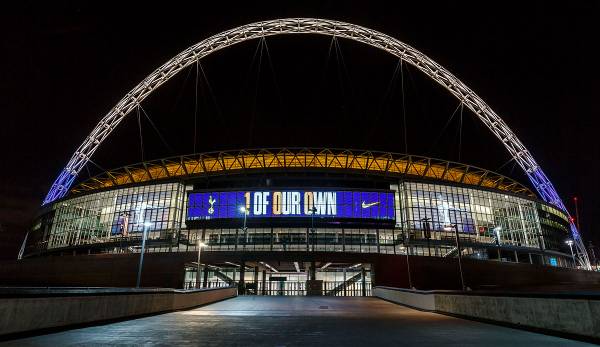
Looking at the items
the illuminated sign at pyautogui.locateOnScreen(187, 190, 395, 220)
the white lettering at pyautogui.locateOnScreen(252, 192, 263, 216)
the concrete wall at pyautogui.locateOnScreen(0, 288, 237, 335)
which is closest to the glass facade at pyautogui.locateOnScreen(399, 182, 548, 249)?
the illuminated sign at pyautogui.locateOnScreen(187, 190, 395, 220)

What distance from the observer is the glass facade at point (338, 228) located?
191ft

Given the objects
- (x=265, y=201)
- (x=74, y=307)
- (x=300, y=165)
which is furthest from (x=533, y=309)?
(x=300, y=165)

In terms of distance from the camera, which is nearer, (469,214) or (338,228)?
(338,228)

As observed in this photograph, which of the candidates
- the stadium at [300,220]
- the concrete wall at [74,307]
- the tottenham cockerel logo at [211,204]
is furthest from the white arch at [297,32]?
the concrete wall at [74,307]

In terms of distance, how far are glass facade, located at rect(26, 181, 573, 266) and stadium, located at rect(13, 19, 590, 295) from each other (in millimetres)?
217

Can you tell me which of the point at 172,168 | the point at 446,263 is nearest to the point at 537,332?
the point at 446,263

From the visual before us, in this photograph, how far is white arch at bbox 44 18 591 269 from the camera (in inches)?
2007

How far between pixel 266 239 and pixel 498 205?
4455cm

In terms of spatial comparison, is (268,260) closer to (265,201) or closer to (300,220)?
(300,220)

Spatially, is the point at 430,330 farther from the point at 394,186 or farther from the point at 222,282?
the point at 394,186

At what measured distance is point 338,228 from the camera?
2306 inches

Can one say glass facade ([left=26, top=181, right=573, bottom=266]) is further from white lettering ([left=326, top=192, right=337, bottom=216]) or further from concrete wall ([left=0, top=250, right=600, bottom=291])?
concrete wall ([left=0, top=250, right=600, bottom=291])

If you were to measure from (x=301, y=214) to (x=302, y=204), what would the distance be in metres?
1.69

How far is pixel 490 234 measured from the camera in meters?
61.9
